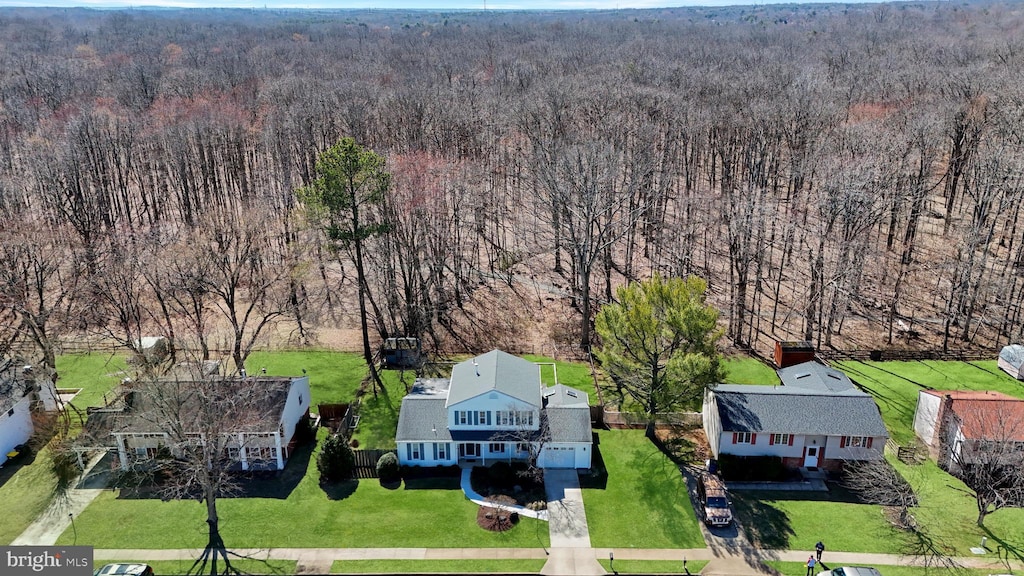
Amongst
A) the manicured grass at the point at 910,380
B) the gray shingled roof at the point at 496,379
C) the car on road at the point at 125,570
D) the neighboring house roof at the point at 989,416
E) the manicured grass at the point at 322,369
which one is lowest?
the manicured grass at the point at 910,380

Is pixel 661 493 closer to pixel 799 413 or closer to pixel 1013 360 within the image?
pixel 799 413

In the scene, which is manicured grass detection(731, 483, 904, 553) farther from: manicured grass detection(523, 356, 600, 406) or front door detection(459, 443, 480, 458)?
front door detection(459, 443, 480, 458)

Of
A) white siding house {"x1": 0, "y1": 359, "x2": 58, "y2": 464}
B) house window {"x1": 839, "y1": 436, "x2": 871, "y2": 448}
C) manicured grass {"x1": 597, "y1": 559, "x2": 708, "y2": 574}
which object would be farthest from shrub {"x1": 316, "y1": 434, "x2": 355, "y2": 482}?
house window {"x1": 839, "y1": 436, "x2": 871, "y2": 448}

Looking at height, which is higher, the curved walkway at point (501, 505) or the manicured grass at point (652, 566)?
the curved walkway at point (501, 505)

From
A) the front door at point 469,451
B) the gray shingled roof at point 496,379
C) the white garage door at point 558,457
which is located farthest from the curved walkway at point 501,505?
the gray shingled roof at point 496,379

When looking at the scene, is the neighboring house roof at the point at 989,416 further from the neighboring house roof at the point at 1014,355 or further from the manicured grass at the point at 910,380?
the neighboring house roof at the point at 1014,355

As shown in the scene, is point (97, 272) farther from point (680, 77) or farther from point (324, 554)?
point (680, 77)

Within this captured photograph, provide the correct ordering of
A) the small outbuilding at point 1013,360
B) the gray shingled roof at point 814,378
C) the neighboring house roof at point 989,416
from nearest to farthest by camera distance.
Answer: the neighboring house roof at point 989,416, the gray shingled roof at point 814,378, the small outbuilding at point 1013,360
